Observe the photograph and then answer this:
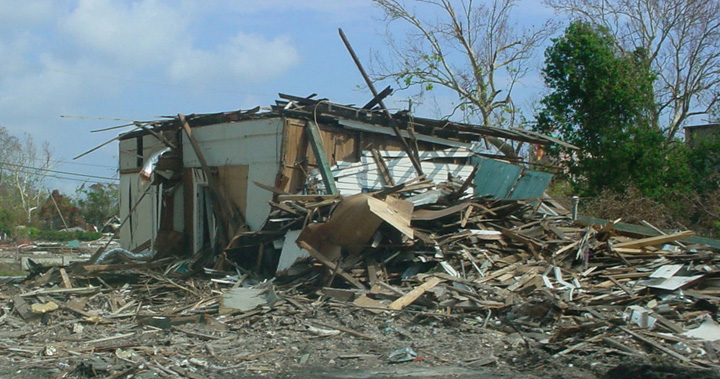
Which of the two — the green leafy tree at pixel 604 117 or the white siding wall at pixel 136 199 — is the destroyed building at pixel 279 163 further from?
the green leafy tree at pixel 604 117

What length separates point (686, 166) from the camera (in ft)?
68.3

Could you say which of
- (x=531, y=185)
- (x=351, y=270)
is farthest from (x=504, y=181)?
(x=351, y=270)

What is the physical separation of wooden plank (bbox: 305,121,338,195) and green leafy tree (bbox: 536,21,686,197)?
10554mm

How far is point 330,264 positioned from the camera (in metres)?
10.2

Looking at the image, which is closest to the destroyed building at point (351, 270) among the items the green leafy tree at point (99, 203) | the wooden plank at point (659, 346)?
the wooden plank at point (659, 346)

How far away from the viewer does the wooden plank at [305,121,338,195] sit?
12.7 m

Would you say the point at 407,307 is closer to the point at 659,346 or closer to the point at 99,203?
the point at 659,346

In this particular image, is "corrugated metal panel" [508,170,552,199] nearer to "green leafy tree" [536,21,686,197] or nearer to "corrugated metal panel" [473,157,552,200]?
"corrugated metal panel" [473,157,552,200]

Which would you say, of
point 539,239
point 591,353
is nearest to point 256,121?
point 539,239

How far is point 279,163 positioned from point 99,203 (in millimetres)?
59648

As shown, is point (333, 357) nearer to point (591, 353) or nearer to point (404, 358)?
point (404, 358)

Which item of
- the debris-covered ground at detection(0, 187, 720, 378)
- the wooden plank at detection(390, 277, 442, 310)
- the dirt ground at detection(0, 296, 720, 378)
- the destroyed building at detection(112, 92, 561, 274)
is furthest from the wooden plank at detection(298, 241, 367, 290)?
the destroyed building at detection(112, 92, 561, 274)

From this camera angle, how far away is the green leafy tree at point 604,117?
20.0 metres

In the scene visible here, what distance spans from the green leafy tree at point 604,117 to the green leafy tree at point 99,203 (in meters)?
54.5
